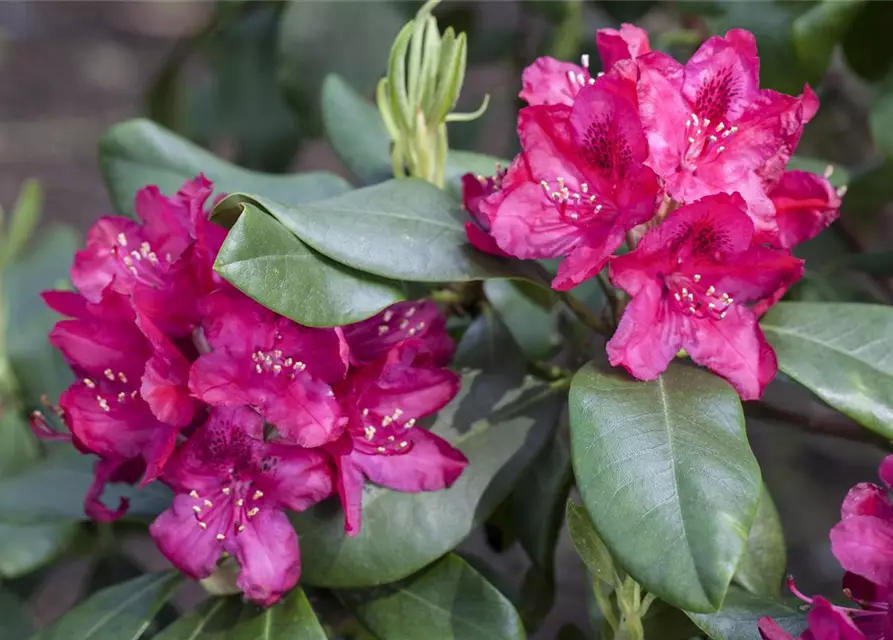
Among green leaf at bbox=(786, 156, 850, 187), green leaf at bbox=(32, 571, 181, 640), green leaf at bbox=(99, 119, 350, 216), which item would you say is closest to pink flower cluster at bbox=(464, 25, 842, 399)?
green leaf at bbox=(786, 156, 850, 187)

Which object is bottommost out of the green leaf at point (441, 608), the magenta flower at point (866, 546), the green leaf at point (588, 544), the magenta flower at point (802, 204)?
the green leaf at point (441, 608)

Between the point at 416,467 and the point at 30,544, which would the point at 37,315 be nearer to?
the point at 30,544

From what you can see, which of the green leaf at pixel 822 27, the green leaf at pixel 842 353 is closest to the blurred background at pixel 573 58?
the green leaf at pixel 822 27

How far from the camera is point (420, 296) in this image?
95 centimetres

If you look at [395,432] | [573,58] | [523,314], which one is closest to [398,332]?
[395,432]

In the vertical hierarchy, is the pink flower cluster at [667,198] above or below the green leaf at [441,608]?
above

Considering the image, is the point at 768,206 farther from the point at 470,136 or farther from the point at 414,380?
the point at 470,136

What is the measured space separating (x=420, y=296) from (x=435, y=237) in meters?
0.19

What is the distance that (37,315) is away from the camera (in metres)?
1.31

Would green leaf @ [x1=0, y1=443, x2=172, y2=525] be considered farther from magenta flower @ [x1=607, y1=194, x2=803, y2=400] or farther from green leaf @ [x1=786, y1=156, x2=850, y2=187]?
green leaf @ [x1=786, y1=156, x2=850, y2=187]

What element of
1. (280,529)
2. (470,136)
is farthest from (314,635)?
(470,136)

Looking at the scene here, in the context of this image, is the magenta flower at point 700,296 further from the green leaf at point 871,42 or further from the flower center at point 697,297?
the green leaf at point 871,42

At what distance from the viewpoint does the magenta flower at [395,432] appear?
738mm

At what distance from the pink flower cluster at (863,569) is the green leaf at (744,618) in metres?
0.05
